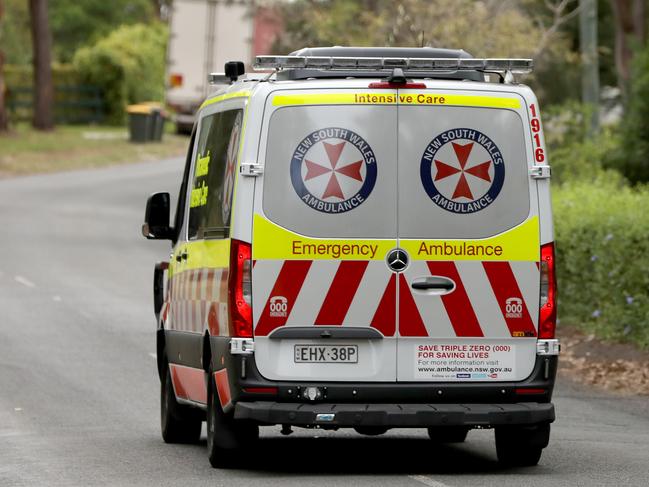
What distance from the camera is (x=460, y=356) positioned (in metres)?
9.89

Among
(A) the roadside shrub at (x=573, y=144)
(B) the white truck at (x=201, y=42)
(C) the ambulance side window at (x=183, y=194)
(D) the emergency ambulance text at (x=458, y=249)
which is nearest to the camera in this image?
(D) the emergency ambulance text at (x=458, y=249)

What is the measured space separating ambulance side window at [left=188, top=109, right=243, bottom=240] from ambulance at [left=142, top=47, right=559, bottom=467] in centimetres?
12

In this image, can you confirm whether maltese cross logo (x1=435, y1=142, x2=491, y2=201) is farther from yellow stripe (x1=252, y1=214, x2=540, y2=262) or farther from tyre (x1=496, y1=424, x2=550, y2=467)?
tyre (x1=496, y1=424, x2=550, y2=467)

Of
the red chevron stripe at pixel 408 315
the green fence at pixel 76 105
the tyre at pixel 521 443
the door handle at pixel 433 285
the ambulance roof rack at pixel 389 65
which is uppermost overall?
the ambulance roof rack at pixel 389 65

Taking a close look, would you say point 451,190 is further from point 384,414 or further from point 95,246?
point 95,246

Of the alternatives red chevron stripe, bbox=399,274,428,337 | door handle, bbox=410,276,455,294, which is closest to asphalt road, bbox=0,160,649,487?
red chevron stripe, bbox=399,274,428,337

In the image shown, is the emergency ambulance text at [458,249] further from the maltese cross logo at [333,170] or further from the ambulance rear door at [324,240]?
the maltese cross logo at [333,170]

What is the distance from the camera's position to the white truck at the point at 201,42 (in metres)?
51.4

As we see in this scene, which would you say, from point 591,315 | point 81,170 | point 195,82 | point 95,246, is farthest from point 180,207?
point 195,82

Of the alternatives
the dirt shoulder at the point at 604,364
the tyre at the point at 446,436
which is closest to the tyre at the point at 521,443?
the tyre at the point at 446,436

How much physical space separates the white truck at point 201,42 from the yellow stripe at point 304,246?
135 feet

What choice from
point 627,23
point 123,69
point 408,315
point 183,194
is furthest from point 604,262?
point 123,69

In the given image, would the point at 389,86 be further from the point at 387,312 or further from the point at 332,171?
the point at 387,312

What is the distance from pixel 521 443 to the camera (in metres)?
10.4
